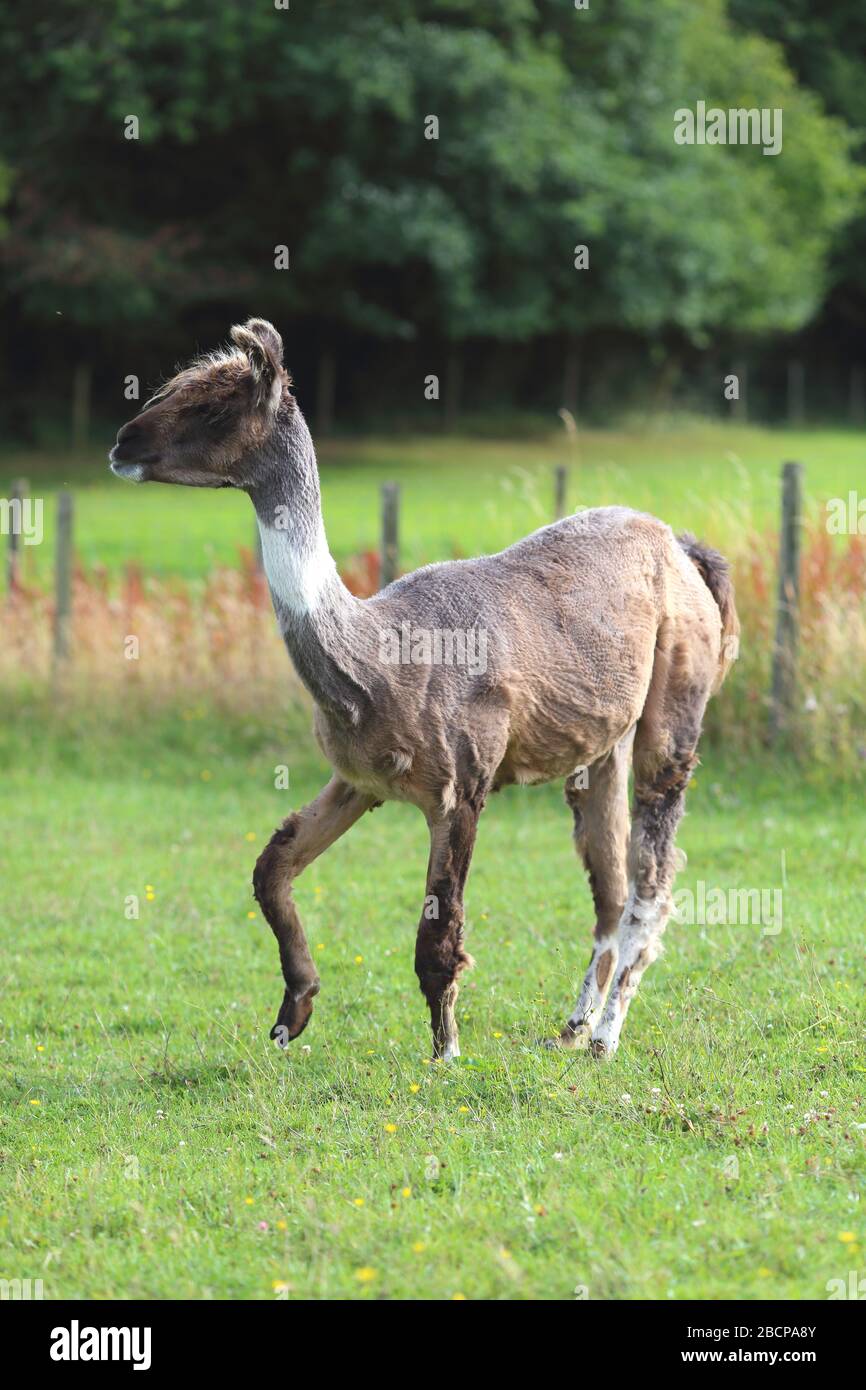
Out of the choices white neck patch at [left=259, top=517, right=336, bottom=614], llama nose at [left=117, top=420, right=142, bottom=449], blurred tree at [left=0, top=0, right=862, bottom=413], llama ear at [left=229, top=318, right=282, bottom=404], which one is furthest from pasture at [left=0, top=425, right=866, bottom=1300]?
blurred tree at [left=0, top=0, right=862, bottom=413]

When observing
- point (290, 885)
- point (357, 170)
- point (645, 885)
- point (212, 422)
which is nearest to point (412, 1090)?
point (290, 885)

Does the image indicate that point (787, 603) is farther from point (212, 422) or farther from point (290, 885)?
point (212, 422)

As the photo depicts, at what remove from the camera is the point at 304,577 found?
232 inches

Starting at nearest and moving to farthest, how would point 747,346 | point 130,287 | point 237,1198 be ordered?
point 237,1198 < point 130,287 < point 747,346

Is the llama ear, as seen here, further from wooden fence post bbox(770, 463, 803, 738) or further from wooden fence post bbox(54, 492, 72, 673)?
wooden fence post bbox(54, 492, 72, 673)

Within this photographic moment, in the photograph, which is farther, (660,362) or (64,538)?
(660,362)

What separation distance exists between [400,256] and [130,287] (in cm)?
576

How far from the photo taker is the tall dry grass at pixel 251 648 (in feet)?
37.2

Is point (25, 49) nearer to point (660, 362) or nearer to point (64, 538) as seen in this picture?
point (660, 362)

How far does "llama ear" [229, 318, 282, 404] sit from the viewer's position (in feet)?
18.6

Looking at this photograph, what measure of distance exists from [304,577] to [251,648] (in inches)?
292

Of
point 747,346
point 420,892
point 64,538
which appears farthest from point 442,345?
point 420,892

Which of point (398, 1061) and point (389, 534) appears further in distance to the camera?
point (389, 534)

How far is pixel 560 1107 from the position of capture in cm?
580
